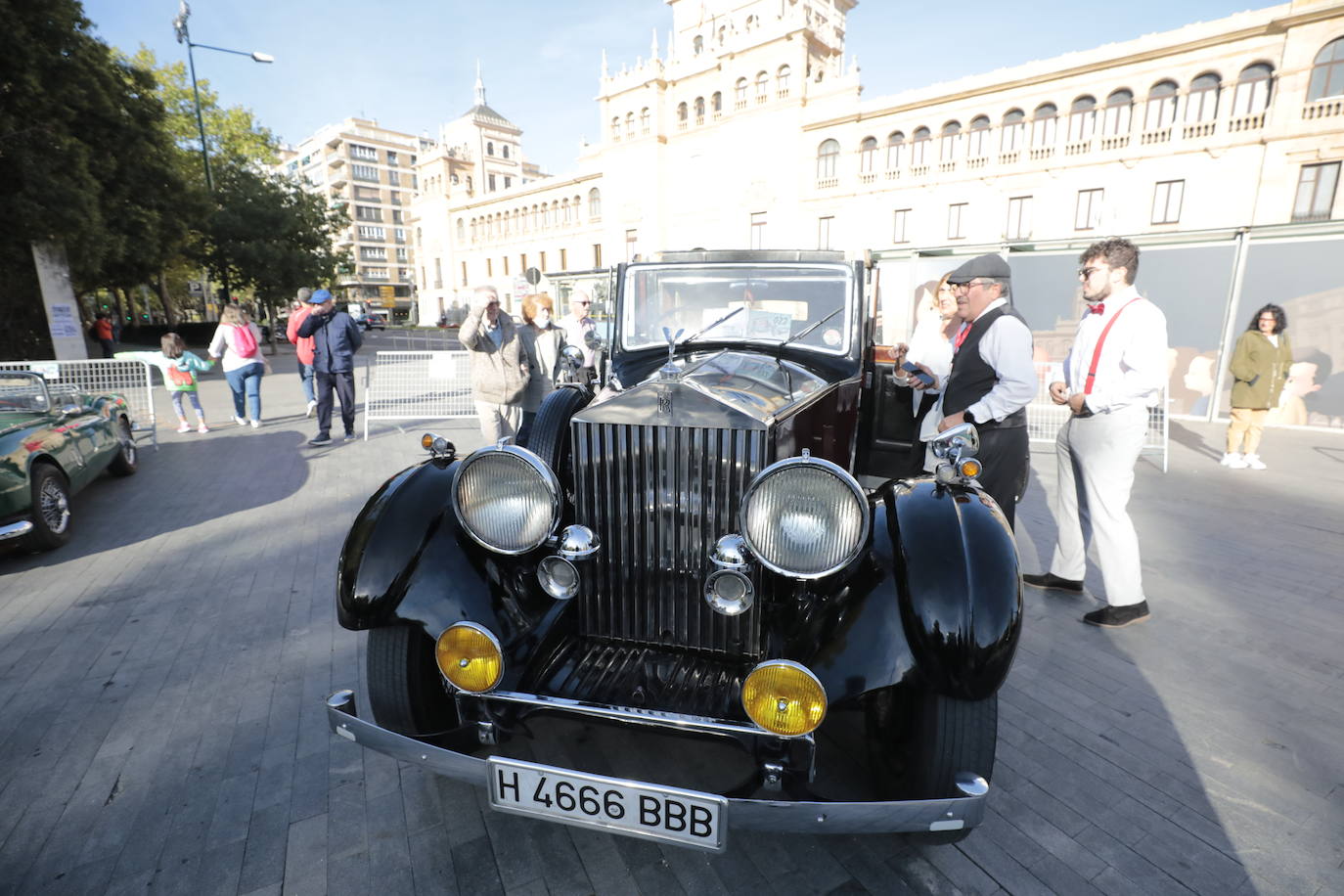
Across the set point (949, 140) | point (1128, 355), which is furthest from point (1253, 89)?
point (1128, 355)

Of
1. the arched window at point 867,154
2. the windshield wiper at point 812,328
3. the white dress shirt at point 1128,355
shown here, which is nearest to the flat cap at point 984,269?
the white dress shirt at point 1128,355

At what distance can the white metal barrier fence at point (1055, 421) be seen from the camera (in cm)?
744

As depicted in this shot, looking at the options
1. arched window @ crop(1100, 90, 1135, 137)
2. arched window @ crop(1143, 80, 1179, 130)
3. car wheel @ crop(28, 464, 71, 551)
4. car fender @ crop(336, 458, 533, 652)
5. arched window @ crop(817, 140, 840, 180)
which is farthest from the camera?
arched window @ crop(817, 140, 840, 180)

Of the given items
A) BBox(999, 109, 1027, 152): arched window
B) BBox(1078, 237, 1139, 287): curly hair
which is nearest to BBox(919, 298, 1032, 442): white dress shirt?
BBox(1078, 237, 1139, 287): curly hair

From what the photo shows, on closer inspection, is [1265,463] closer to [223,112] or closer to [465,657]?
[465,657]

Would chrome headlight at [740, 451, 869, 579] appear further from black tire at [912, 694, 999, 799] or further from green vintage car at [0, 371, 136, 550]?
green vintage car at [0, 371, 136, 550]

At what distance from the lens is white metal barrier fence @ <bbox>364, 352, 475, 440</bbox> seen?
9.08m

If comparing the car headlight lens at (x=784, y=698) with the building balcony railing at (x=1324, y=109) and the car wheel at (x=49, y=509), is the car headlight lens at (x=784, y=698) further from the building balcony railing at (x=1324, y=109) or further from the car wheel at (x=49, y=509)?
the building balcony railing at (x=1324, y=109)

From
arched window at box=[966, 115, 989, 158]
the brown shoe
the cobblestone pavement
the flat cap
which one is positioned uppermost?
arched window at box=[966, 115, 989, 158]

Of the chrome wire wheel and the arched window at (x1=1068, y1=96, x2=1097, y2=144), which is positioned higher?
the arched window at (x1=1068, y1=96, x2=1097, y2=144)

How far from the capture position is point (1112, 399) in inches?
134

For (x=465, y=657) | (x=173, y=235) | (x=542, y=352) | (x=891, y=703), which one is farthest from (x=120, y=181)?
(x=891, y=703)

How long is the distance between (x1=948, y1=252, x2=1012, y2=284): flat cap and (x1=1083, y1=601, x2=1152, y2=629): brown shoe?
1990mm

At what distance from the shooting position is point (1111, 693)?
3.05 metres
